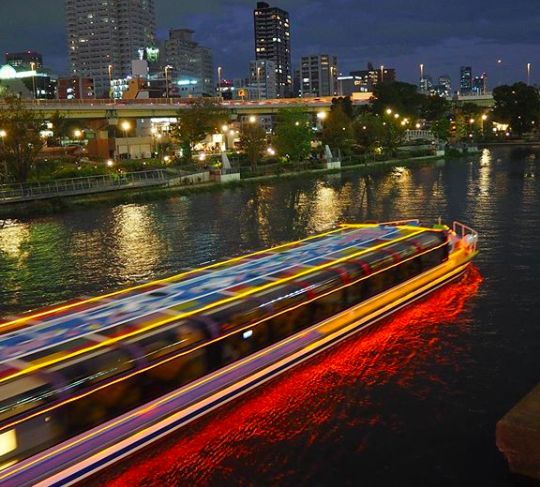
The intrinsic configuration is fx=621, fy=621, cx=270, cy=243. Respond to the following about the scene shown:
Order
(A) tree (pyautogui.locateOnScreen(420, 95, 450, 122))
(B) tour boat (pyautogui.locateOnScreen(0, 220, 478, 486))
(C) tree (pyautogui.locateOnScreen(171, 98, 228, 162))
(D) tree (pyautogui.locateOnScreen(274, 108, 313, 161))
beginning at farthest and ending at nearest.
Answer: (A) tree (pyautogui.locateOnScreen(420, 95, 450, 122)) < (C) tree (pyautogui.locateOnScreen(171, 98, 228, 162)) < (D) tree (pyautogui.locateOnScreen(274, 108, 313, 161)) < (B) tour boat (pyautogui.locateOnScreen(0, 220, 478, 486))

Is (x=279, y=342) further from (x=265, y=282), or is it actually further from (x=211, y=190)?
(x=211, y=190)

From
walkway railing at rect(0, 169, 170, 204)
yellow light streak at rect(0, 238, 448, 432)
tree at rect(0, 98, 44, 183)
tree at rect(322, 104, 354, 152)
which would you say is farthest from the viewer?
tree at rect(322, 104, 354, 152)

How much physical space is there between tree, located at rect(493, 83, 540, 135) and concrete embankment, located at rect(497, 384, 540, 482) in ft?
509

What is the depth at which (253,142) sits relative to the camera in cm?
8100

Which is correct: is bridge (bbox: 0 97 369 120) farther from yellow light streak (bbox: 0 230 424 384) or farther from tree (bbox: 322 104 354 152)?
yellow light streak (bbox: 0 230 424 384)

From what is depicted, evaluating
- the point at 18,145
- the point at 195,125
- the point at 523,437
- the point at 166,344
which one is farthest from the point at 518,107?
the point at 166,344

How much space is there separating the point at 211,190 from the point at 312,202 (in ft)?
49.5

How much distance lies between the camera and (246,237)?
120 ft

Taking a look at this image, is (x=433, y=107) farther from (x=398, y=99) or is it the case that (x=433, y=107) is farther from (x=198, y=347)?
(x=198, y=347)

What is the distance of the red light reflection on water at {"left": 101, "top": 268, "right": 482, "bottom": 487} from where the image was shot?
1264 cm

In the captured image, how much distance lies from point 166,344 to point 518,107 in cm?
15675

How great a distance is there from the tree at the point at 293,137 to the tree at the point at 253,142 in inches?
183

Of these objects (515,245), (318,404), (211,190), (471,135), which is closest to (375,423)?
(318,404)

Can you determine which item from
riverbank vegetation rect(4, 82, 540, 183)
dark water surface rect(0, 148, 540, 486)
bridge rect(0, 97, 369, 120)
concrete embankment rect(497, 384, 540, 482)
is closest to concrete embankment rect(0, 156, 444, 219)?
riverbank vegetation rect(4, 82, 540, 183)
